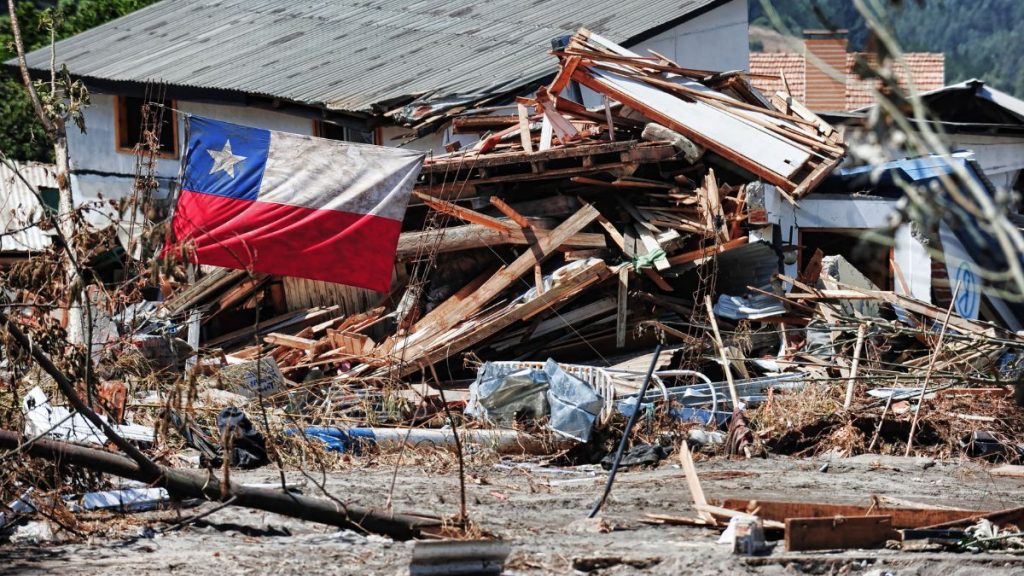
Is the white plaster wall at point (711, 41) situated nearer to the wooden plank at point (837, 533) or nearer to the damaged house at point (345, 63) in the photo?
the damaged house at point (345, 63)

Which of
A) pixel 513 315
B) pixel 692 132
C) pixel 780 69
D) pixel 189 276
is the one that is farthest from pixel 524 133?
pixel 780 69

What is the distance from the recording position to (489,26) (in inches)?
771

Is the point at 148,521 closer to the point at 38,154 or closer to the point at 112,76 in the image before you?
the point at 112,76

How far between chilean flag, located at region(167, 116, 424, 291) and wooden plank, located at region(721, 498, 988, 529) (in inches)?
233

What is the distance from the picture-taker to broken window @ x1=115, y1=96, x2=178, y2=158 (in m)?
19.6

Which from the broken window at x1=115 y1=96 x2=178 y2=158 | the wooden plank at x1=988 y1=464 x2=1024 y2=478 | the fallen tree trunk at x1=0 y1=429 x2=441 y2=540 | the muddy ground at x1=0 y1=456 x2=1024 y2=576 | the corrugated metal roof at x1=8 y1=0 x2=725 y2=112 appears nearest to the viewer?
the muddy ground at x1=0 y1=456 x2=1024 y2=576

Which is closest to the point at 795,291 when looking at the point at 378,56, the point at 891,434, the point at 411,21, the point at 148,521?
the point at 891,434

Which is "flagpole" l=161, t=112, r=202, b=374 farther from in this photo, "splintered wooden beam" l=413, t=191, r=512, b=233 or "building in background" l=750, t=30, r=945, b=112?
"building in background" l=750, t=30, r=945, b=112

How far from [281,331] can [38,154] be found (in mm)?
14432

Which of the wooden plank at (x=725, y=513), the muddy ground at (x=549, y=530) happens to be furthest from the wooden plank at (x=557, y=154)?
the wooden plank at (x=725, y=513)

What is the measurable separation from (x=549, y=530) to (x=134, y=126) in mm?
15490

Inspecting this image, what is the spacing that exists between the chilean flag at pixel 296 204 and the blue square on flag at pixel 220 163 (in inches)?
0.4

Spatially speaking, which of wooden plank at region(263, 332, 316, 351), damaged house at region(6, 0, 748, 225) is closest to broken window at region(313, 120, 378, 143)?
damaged house at region(6, 0, 748, 225)

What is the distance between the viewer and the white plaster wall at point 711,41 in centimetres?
1758
